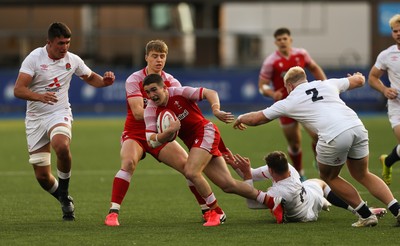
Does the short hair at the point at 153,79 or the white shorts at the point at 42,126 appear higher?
the short hair at the point at 153,79

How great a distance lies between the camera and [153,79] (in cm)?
1077

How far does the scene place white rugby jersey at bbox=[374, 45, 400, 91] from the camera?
1288 centimetres

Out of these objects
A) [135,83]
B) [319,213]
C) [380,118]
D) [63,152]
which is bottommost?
[380,118]

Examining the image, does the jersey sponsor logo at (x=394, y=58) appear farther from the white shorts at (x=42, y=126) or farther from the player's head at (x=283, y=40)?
the white shorts at (x=42, y=126)

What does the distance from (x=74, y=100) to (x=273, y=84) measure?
17.7 meters

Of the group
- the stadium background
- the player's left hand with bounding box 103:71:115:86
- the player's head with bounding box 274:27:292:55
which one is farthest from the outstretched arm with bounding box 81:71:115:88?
the stadium background

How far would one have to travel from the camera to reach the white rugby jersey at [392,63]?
1288 cm

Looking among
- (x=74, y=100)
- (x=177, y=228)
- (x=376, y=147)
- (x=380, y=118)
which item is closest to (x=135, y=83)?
(x=177, y=228)

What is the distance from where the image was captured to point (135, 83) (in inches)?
453

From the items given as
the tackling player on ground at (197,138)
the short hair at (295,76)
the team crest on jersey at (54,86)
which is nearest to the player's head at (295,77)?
the short hair at (295,76)

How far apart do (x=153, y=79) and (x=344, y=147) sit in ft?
6.91

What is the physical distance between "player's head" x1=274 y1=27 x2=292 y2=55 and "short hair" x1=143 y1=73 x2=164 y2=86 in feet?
18.6

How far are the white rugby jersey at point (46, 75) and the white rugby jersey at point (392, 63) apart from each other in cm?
390

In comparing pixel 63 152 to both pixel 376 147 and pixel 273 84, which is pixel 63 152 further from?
pixel 376 147
